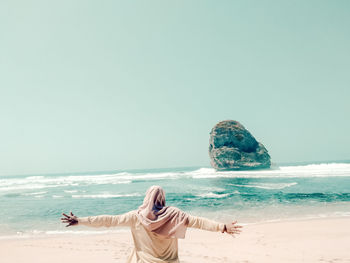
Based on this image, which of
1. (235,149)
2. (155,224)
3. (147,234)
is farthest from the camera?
(235,149)

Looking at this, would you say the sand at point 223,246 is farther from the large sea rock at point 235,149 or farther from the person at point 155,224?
the large sea rock at point 235,149

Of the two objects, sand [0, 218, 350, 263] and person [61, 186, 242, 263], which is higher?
person [61, 186, 242, 263]

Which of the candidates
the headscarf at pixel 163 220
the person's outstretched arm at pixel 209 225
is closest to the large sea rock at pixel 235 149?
the person's outstretched arm at pixel 209 225

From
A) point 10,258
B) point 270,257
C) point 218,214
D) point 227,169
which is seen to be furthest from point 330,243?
point 227,169

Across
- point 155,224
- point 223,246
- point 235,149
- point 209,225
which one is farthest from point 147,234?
point 235,149

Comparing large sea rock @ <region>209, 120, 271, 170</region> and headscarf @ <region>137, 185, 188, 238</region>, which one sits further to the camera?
large sea rock @ <region>209, 120, 271, 170</region>

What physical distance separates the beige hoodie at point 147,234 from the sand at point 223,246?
12.4ft

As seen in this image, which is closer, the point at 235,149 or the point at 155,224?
the point at 155,224

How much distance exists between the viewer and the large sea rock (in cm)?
6825

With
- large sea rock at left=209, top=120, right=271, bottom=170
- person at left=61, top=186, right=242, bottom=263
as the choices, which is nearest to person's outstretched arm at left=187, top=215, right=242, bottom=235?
person at left=61, top=186, right=242, bottom=263

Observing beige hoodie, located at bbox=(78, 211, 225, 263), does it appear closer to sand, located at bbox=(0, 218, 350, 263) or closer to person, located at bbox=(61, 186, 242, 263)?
person, located at bbox=(61, 186, 242, 263)

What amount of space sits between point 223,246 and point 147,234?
554cm

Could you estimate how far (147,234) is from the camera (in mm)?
2855

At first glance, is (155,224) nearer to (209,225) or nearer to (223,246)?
(209,225)
